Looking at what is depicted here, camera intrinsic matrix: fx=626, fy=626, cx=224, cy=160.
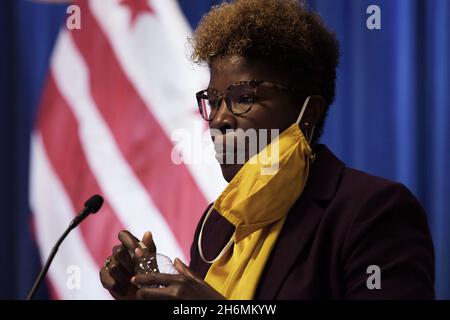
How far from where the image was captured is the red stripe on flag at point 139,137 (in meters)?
2.23

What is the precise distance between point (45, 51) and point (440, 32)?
1.44m

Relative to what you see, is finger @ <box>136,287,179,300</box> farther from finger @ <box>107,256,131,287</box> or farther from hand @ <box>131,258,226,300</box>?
finger @ <box>107,256,131,287</box>

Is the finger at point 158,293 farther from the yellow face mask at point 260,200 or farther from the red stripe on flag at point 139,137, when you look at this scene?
the red stripe on flag at point 139,137

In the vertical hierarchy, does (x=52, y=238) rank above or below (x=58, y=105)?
below

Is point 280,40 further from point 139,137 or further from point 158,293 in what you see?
point 139,137

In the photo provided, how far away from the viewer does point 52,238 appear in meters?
2.36

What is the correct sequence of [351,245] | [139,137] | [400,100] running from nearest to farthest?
[351,245]
[400,100]
[139,137]

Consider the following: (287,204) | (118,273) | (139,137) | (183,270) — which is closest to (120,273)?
(118,273)

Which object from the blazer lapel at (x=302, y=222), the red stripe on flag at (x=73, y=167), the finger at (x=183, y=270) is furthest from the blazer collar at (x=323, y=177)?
the red stripe on flag at (x=73, y=167)

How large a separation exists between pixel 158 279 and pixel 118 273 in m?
0.26

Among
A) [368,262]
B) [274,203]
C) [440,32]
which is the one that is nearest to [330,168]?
[274,203]

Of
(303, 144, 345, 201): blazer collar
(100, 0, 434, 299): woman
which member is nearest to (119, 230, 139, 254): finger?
(100, 0, 434, 299): woman

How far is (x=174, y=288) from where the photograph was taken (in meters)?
0.97

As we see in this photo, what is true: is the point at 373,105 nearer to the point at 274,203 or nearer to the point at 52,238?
the point at 274,203
